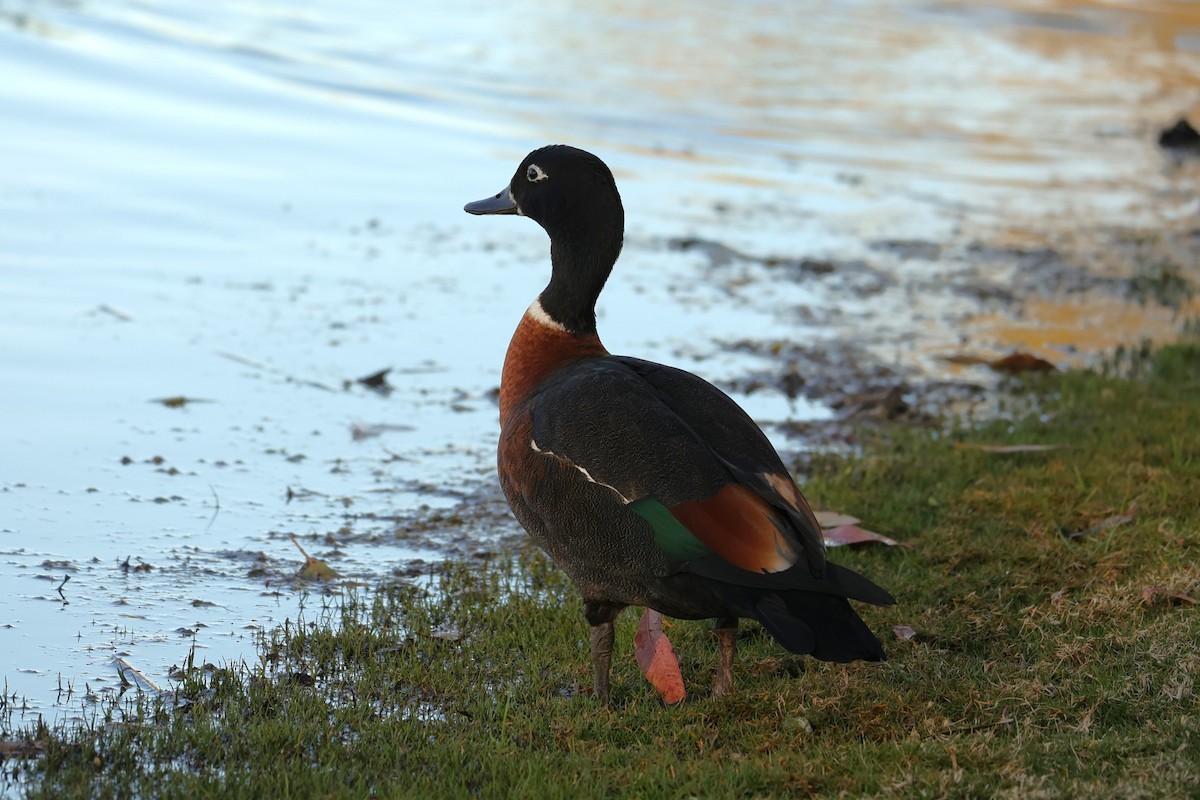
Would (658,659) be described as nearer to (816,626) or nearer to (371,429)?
(816,626)

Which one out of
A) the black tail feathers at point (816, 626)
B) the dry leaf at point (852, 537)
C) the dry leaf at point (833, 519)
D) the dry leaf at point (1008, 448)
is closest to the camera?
the black tail feathers at point (816, 626)

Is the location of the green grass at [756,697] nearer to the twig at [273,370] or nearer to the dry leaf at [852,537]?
the dry leaf at [852,537]

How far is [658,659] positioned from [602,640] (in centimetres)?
22

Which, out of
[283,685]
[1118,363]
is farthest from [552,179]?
[1118,363]

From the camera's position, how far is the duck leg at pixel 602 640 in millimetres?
4164

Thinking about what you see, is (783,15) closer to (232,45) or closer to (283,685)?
(232,45)

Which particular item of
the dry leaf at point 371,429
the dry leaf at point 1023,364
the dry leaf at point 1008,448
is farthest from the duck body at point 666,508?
the dry leaf at point 1023,364

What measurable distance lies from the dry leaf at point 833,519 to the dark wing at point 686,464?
1391mm

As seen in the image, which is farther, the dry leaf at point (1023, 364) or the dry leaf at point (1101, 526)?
the dry leaf at point (1023, 364)

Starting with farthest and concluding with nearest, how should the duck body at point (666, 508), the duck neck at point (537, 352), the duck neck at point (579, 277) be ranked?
the duck neck at point (579, 277) → the duck neck at point (537, 352) → the duck body at point (666, 508)

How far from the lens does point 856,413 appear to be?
7273 millimetres

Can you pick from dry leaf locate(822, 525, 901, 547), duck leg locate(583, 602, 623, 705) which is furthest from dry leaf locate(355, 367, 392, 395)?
duck leg locate(583, 602, 623, 705)

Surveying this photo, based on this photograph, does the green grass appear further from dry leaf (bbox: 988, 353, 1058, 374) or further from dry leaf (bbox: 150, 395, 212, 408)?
dry leaf (bbox: 988, 353, 1058, 374)

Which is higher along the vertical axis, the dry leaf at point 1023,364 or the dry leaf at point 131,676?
the dry leaf at point 1023,364
